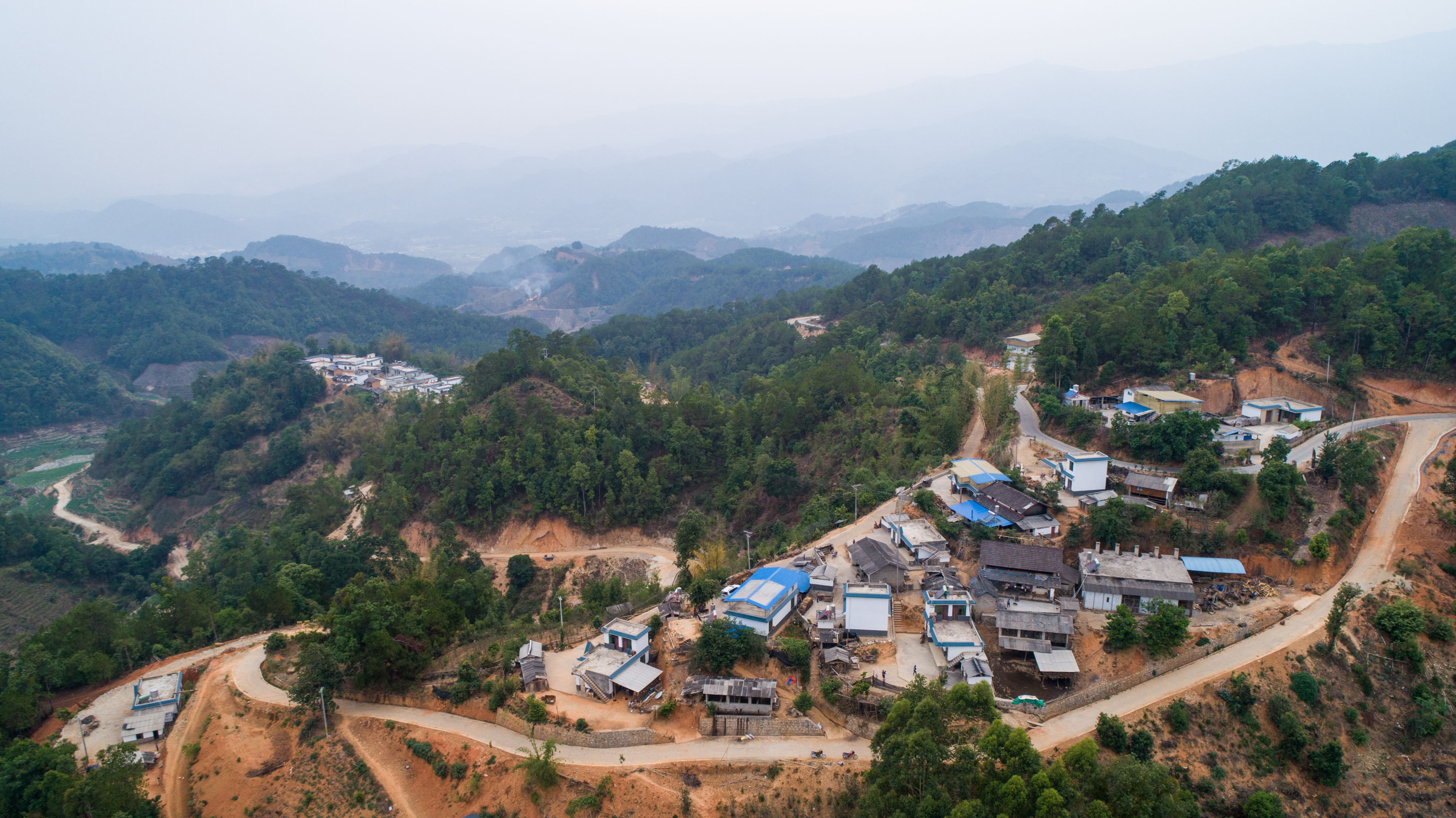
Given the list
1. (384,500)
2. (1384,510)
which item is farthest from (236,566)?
(1384,510)

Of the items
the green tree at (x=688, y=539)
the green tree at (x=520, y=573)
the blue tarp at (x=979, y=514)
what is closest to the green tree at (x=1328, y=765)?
the blue tarp at (x=979, y=514)

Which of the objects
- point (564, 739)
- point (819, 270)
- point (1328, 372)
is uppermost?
point (1328, 372)

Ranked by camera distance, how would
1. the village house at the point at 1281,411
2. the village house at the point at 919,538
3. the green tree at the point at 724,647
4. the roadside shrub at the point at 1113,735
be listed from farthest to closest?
1. the village house at the point at 1281,411
2. the village house at the point at 919,538
3. the green tree at the point at 724,647
4. the roadside shrub at the point at 1113,735

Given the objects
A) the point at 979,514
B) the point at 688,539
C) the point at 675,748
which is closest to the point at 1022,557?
the point at 979,514

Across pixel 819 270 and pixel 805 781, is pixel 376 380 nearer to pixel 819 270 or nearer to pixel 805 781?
pixel 805 781

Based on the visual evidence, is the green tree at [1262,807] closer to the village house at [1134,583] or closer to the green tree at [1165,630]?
the green tree at [1165,630]

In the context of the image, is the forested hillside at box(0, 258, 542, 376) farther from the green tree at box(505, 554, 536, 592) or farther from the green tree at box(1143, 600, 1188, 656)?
the green tree at box(1143, 600, 1188, 656)
